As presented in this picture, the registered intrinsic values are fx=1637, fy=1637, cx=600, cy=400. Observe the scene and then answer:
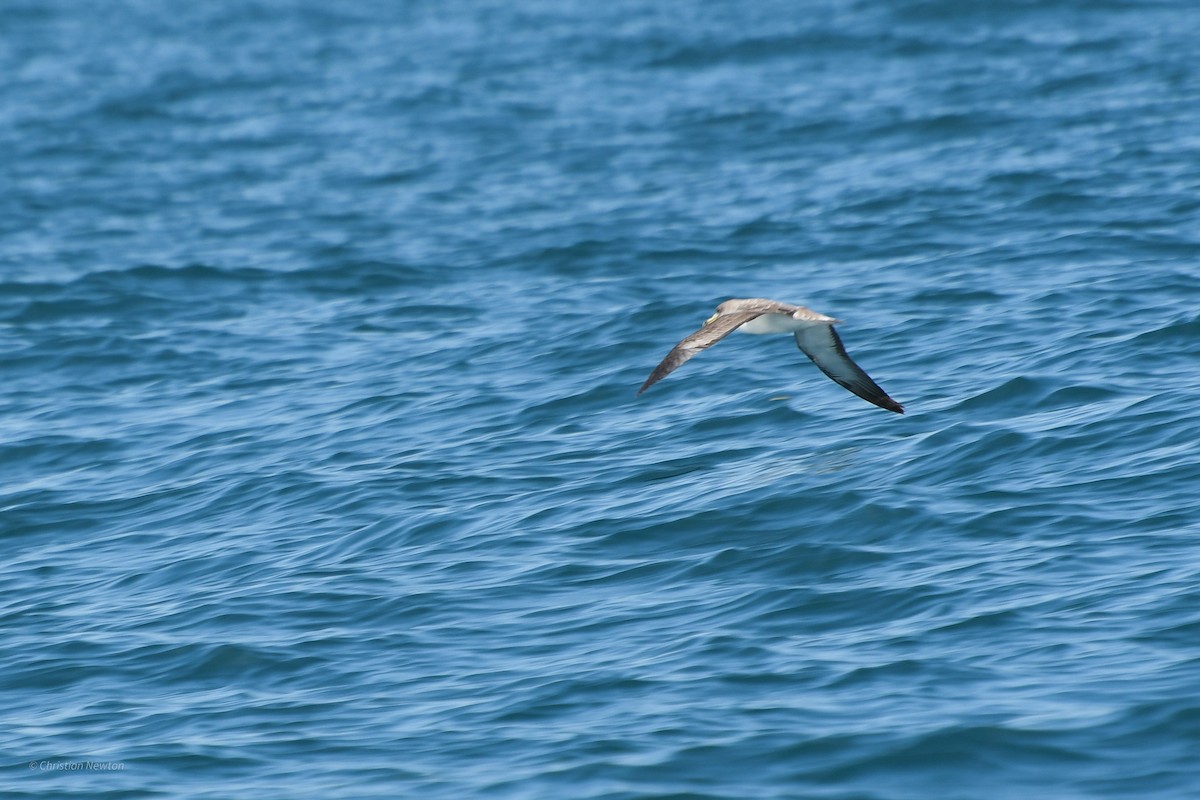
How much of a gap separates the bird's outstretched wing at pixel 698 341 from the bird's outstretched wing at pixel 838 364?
3.38ft

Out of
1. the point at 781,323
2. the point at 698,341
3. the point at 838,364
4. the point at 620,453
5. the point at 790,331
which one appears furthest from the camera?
the point at 838,364

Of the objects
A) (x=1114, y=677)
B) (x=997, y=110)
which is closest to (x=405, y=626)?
(x=1114, y=677)

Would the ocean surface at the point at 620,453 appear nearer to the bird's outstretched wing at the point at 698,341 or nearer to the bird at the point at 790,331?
the bird at the point at 790,331

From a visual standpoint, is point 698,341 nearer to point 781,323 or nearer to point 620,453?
point 781,323

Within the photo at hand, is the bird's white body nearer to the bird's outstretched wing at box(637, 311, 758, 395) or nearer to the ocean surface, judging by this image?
the bird's outstretched wing at box(637, 311, 758, 395)

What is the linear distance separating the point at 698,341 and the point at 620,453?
6.62 feet

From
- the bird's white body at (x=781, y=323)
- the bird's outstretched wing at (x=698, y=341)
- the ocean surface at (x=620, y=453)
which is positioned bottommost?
the ocean surface at (x=620, y=453)

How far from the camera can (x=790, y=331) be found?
545 inches

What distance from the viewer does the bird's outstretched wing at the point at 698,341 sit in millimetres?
12047

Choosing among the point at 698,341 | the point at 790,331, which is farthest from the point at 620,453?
the point at 698,341

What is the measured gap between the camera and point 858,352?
16328 millimetres

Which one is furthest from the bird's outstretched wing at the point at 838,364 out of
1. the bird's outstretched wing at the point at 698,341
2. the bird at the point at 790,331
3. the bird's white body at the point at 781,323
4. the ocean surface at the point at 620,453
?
the bird's outstretched wing at the point at 698,341

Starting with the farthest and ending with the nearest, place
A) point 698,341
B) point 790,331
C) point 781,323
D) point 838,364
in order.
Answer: point 838,364 < point 790,331 < point 781,323 < point 698,341

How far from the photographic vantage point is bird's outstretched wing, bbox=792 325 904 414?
14.0m
